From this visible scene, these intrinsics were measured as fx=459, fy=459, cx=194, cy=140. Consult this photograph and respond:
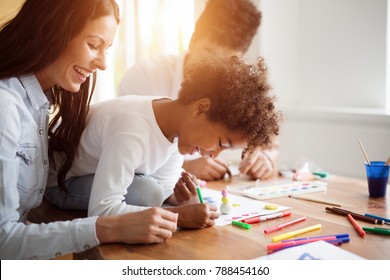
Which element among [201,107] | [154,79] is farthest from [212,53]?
[201,107]

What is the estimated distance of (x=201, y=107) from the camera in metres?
1.16

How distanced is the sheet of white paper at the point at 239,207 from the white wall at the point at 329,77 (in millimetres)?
766

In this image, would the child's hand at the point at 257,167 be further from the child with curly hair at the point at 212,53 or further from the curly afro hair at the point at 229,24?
the curly afro hair at the point at 229,24

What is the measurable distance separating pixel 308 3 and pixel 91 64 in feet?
5.02

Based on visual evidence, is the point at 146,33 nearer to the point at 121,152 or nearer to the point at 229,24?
the point at 229,24

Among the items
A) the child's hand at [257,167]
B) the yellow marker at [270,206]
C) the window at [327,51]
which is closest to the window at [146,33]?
the window at [327,51]

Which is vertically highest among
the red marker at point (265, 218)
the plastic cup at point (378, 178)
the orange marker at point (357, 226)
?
the plastic cup at point (378, 178)

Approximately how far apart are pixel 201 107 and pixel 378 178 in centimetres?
53

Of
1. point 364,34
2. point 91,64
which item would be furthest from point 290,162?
point 91,64

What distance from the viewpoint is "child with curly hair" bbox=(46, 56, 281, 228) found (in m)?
1.09

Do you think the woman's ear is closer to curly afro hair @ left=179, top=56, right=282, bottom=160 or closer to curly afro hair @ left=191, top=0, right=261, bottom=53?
curly afro hair @ left=179, top=56, right=282, bottom=160

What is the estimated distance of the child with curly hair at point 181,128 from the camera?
109cm

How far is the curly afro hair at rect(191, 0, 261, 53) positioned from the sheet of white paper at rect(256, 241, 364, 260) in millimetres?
948

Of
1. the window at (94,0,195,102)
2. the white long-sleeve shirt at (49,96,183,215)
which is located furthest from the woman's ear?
the window at (94,0,195,102)
